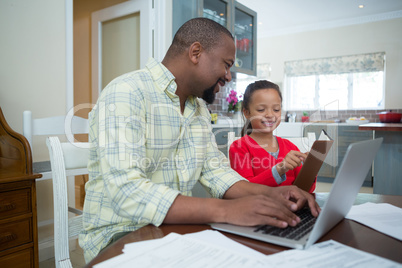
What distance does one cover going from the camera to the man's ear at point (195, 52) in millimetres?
1070

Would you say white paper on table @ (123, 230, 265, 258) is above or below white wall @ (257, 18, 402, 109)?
below

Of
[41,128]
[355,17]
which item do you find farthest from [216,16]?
[355,17]

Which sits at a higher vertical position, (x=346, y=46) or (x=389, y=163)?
(x=346, y=46)

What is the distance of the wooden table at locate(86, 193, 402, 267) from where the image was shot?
1.89ft

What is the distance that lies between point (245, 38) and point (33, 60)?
2.44 metres

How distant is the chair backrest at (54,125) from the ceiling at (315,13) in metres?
3.74

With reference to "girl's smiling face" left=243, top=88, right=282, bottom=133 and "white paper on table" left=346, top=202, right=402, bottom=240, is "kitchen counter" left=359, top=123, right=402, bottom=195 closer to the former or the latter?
"girl's smiling face" left=243, top=88, right=282, bottom=133

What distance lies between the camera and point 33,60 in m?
2.16

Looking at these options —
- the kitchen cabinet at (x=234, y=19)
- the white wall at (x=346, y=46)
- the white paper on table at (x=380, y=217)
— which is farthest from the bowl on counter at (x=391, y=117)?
the white paper on table at (x=380, y=217)

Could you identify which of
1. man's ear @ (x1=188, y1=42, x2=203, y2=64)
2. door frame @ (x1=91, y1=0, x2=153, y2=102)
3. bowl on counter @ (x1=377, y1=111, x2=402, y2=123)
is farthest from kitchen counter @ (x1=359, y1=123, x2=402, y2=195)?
man's ear @ (x1=188, y1=42, x2=203, y2=64)

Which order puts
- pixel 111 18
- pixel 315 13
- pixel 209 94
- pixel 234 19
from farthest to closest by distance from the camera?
pixel 315 13 < pixel 234 19 < pixel 111 18 < pixel 209 94

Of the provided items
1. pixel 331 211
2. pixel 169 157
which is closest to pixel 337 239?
pixel 331 211

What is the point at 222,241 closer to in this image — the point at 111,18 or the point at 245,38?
the point at 111,18

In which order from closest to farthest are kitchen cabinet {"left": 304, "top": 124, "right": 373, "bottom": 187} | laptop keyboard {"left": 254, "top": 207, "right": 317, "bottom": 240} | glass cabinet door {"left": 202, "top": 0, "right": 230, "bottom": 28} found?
laptop keyboard {"left": 254, "top": 207, "right": 317, "bottom": 240} < glass cabinet door {"left": 202, "top": 0, "right": 230, "bottom": 28} < kitchen cabinet {"left": 304, "top": 124, "right": 373, "bottom": 187}
